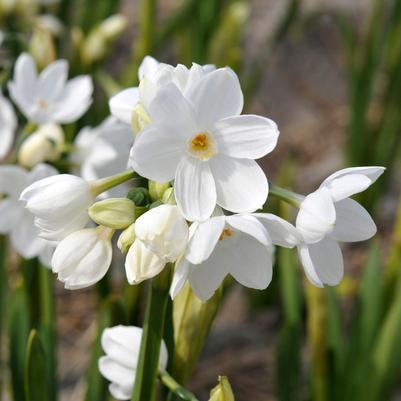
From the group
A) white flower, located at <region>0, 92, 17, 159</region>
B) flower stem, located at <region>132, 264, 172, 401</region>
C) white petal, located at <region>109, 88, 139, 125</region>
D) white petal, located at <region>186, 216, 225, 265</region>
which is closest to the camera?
white petal, located at <region>186, 216, 225, 265</region>

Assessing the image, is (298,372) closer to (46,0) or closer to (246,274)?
(246,274)

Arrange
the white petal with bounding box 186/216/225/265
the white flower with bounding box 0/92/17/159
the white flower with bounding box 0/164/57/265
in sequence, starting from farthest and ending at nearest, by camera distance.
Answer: the white flower with bounding box 0/92/17/159 → the white flower with bounding box 0/164/57/265 → the white petal with bounding box 186/216/225/265

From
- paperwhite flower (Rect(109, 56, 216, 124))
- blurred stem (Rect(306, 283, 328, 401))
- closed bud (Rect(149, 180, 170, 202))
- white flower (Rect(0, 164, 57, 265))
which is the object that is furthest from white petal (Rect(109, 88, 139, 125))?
blurred stem (Rect(306, 283, 328, 401))

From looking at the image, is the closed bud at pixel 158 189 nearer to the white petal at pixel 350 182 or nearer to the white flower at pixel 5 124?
the white petal at pixel 350 182

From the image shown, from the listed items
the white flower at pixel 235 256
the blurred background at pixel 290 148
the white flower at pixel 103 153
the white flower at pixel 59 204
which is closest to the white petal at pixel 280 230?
the white flower at pixel 235 256

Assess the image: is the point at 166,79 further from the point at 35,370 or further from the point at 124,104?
the point at 35,370

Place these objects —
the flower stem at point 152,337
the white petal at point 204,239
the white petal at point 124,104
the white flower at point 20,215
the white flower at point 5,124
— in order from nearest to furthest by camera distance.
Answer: the white petal at point 204,239 < the flower stem at point 152,337 < the white petal at point 124,104 < the white flower at point 20,215 < the white flower at point 5,124

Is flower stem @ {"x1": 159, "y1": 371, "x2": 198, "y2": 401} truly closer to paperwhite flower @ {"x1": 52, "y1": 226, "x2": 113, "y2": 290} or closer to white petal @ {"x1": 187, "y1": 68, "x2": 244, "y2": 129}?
paperwhite flower @ {"x1": 52, "y1": 226, "x2": 113, "y2": 290}
